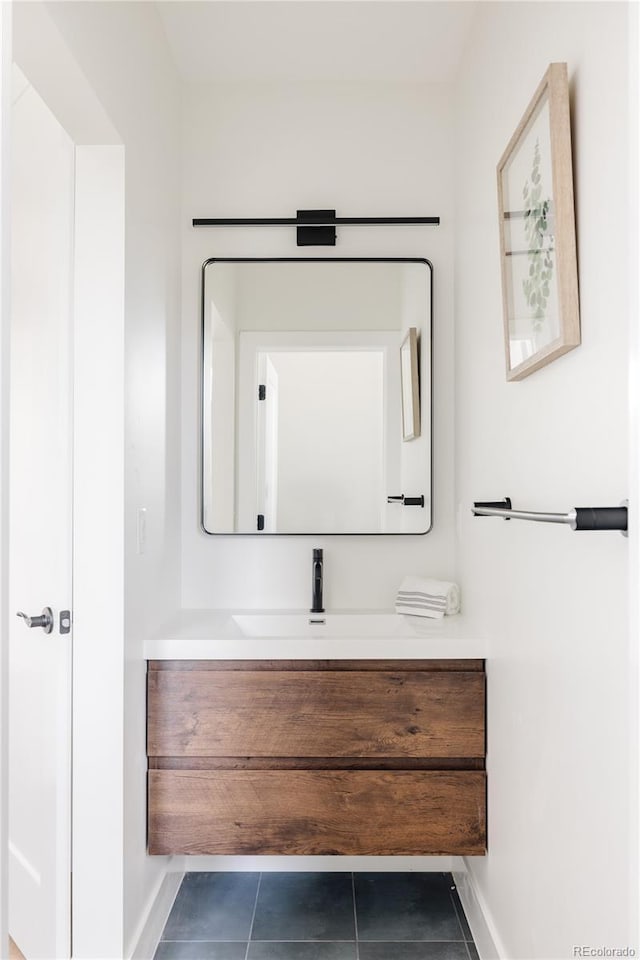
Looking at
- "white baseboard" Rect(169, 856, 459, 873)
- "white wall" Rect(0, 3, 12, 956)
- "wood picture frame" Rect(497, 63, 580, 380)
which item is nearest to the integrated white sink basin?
"white baseboard" Rect(169, 856, 459, 873)

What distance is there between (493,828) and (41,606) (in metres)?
1.32

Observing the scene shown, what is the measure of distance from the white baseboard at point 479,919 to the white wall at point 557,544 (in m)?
0.03

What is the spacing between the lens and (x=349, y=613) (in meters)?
2.37

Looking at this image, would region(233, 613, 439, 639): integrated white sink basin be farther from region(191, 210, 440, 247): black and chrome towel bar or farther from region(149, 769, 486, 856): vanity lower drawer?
region(191, 210, 440, 247): black and chrome towel bar

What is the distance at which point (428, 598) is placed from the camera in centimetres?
226

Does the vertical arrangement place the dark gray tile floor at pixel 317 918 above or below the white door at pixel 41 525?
below

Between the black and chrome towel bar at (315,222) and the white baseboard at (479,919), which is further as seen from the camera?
the black and chrome towel bar at (315,222)

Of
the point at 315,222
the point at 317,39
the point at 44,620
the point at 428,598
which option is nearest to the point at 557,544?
the point at 428,598

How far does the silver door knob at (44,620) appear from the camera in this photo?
1.70 meters

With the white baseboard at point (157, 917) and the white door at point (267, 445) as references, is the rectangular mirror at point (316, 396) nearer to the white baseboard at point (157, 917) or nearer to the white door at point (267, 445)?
the white door at point (267, 445)

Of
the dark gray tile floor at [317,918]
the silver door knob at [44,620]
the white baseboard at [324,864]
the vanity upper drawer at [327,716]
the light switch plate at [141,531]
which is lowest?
the dark gray tile floor at [317,918]

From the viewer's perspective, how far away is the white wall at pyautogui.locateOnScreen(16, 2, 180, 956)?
168 cm

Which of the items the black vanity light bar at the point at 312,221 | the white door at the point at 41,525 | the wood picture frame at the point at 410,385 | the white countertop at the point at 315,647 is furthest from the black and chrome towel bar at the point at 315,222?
the white countertop at the point at 315,647

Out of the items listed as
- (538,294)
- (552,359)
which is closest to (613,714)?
(552,359)
